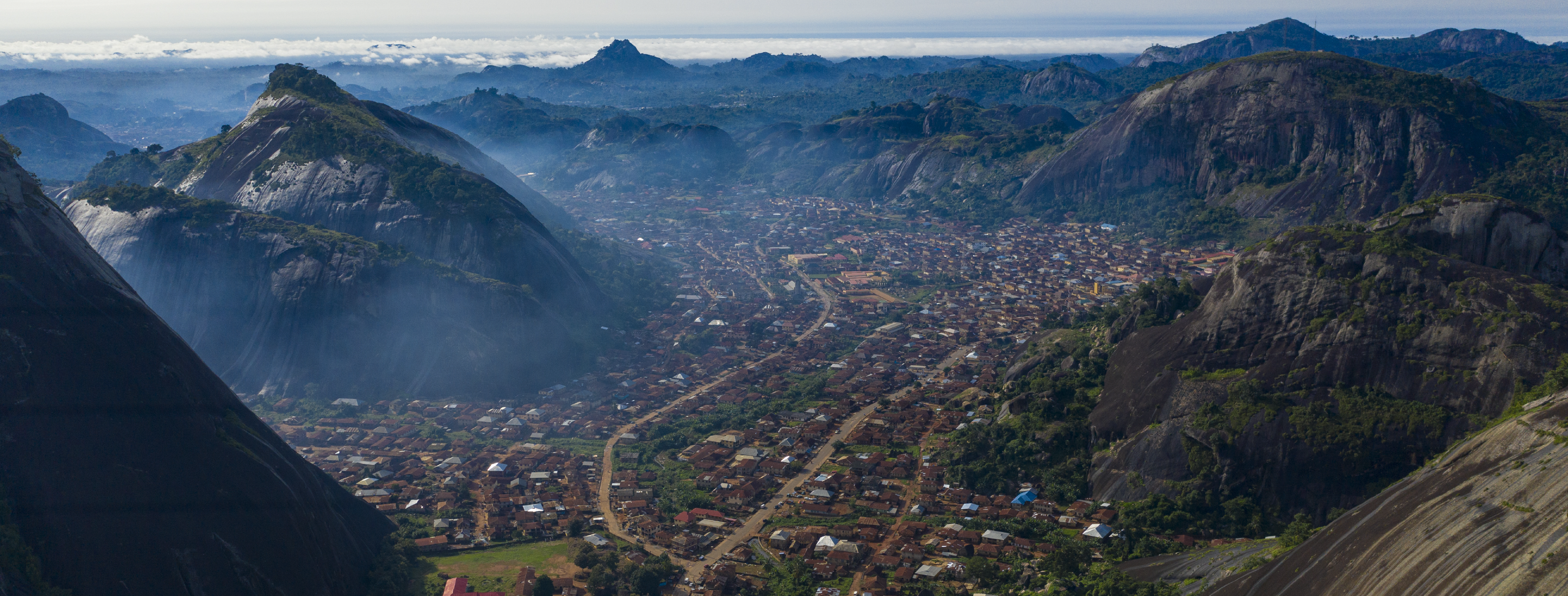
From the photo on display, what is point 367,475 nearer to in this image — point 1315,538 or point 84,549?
point 84,549

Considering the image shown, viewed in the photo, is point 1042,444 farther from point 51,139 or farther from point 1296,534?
point 51,139

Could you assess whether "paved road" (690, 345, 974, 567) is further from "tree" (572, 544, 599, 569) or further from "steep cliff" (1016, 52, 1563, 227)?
"steep cliff" (1016, 52, 1563, 227)

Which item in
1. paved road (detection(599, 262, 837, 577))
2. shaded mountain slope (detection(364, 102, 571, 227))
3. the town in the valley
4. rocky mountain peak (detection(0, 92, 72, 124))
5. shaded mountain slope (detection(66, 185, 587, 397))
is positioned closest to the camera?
the town in the valley

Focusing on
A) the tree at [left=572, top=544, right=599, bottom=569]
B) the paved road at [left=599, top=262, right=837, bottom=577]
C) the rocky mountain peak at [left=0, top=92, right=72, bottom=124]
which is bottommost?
the paved road at [left=599, top=262, right=837, bottom=577]

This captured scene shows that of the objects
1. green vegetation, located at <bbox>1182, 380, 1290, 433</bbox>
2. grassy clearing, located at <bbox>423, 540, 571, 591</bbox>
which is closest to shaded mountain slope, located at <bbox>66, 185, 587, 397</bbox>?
grassy clearing, located at <bbox>423, 540, 571, 591</bbox>

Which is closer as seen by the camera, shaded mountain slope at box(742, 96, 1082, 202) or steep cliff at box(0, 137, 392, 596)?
steep cliff at box(0, 137, 392, 596)

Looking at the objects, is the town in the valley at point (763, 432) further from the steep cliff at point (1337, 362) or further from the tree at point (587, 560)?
the steep cliff at point (1337, 362)

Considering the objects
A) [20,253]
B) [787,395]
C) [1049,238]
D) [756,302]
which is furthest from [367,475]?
[1049,238]
